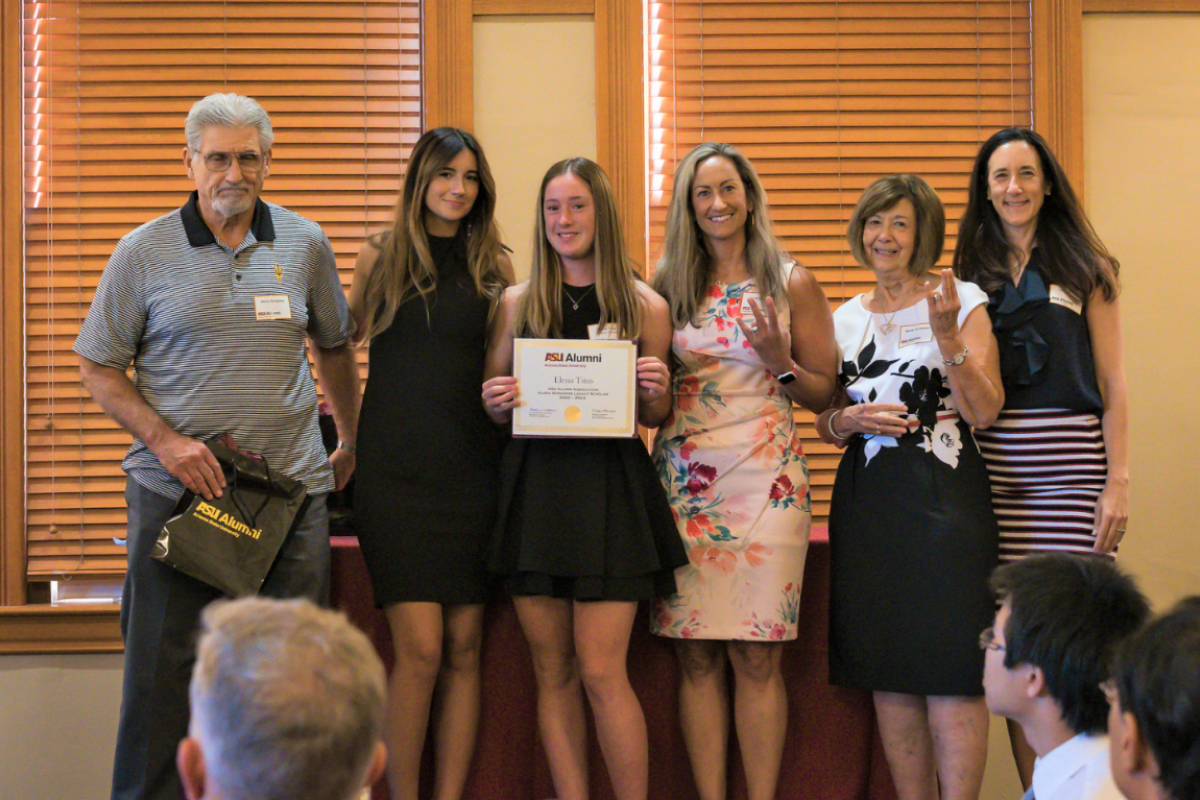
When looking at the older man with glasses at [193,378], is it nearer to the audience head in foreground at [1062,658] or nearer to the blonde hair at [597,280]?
the blonde hair at [597,280]

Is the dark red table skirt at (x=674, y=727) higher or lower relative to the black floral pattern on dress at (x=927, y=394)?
lower

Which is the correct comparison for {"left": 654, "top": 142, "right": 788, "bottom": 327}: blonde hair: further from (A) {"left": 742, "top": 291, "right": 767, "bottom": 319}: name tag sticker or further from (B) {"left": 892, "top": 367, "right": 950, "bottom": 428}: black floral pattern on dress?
(B) {"left": 892, "top": 367, "right": 950, "bottom": 428}: black floral pattern on dress

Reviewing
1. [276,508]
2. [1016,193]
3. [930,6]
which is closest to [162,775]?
[276,508]

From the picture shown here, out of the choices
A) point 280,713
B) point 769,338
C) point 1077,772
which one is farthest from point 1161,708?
point 769,338

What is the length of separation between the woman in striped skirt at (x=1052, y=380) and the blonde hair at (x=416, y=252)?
1.31 meters

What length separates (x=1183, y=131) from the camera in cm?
409

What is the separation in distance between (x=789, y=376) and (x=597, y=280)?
1.76 feet

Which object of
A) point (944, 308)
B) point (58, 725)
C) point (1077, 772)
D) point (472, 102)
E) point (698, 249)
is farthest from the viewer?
point (472, 102)

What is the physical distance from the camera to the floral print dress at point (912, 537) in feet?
7.95

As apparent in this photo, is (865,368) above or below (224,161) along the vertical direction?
below

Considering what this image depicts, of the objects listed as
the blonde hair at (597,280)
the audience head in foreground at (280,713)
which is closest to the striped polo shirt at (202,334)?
the blonde hair at (597,280)

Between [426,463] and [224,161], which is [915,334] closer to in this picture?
[426,463]

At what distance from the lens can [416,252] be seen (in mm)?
2598

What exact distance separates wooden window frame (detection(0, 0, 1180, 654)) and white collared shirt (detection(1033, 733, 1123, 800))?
2.74 metres
